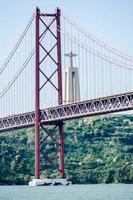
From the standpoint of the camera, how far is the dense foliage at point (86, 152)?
124m

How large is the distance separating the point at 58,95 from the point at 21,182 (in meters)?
26.9

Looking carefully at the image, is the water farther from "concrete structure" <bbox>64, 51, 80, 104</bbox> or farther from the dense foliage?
the dense foliage

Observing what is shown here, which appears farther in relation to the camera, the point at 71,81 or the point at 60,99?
the point at 71,81

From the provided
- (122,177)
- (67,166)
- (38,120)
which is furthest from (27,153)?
(38,120)

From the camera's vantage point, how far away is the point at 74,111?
89625 millimetres

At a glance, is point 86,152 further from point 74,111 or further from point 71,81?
point 74,111

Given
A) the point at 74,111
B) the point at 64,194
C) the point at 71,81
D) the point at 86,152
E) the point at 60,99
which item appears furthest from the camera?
the point at 86,152

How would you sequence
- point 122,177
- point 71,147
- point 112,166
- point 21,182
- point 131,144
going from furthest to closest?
point 131,144, point 71,147, point 112,166, point 122,177, point 21,182

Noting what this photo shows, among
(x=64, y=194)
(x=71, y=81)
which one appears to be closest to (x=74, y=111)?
(x=71, y=81)

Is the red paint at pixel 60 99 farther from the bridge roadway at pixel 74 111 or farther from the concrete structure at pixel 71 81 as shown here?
the concrete structure at pixel 71 81

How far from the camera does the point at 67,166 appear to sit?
13025 cm

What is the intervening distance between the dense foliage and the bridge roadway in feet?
64.2

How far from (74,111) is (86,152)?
54565 millimetres

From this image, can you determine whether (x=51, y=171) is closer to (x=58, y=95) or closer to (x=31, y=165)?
(x=31, y=165)
